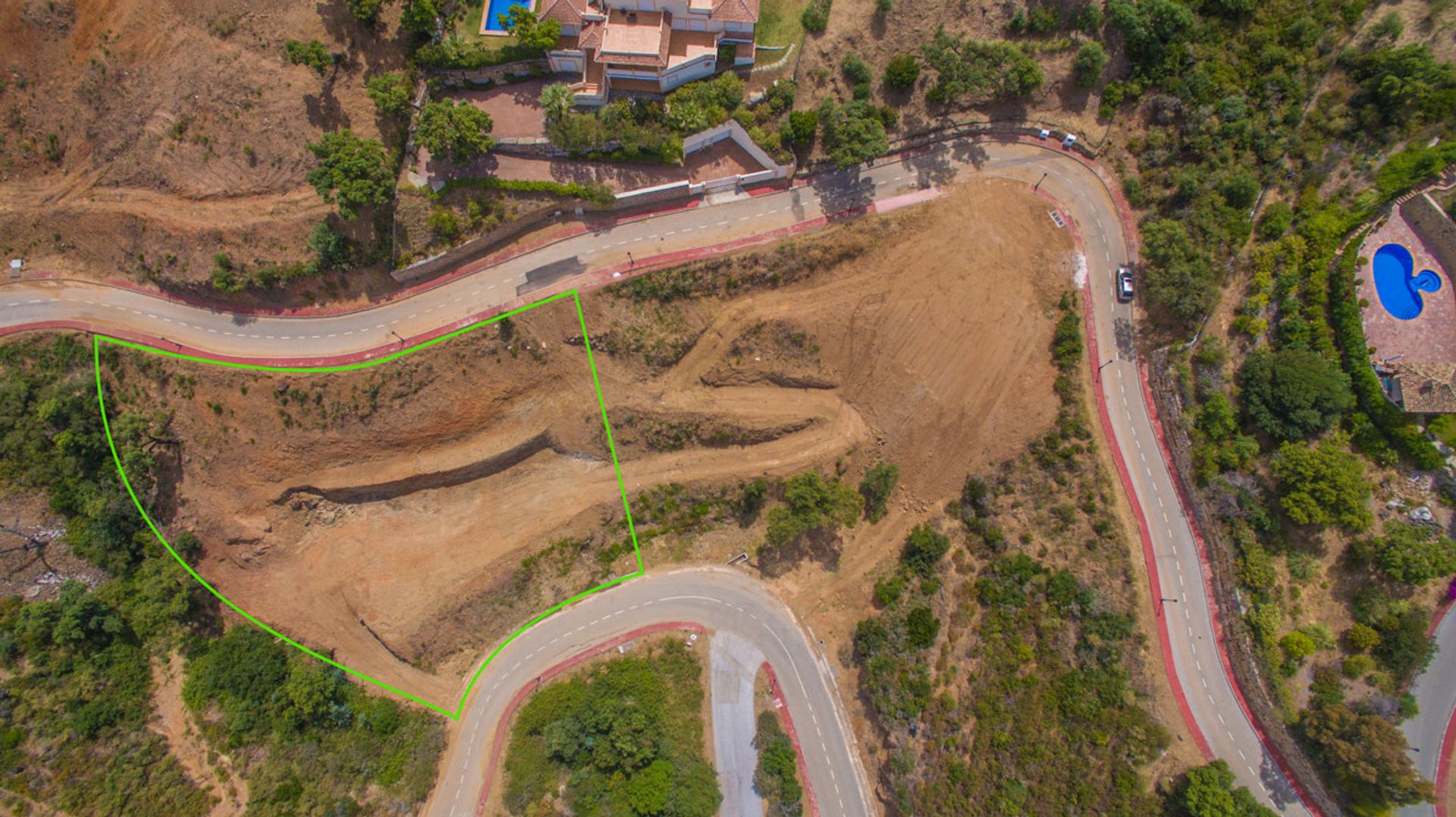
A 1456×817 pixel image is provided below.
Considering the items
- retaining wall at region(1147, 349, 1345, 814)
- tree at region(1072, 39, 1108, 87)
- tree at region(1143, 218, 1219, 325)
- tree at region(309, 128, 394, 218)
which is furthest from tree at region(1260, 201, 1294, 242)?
tree at region(309, 128, 394, 218)

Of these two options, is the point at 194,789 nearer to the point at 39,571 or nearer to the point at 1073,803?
the point at 39,571

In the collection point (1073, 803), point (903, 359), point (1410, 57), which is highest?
point (1410, 57)

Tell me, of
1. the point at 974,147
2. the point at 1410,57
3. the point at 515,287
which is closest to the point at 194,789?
the point at 515,287

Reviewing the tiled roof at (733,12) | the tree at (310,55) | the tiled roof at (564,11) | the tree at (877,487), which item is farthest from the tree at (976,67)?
the tree at (310,55)

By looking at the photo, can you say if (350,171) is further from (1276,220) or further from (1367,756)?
(1367,756)

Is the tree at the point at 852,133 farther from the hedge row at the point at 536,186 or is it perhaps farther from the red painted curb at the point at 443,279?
the hedge row at the point at 536,186

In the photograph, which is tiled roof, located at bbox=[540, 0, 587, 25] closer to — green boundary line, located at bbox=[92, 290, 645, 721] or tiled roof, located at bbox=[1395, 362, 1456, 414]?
green boundary line, located at bbox=[92, 290, 645, 721]
